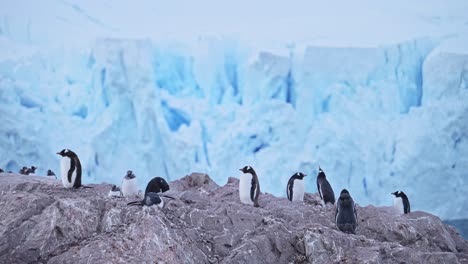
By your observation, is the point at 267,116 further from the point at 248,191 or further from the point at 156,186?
the point at 156,186

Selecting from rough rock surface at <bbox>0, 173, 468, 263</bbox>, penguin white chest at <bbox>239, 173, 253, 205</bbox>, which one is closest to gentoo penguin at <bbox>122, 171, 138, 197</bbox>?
penguin white chest at <bbox>239, 173, 253, 205</bbox>

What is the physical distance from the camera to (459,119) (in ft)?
33.1

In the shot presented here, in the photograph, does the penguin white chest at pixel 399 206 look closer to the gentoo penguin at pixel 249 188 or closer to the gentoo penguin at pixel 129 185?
the gentoo penguin at pixel 249 188

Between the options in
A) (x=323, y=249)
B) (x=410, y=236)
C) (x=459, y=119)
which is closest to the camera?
(x=323, y=249)

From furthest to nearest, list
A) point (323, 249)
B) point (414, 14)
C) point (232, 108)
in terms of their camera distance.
Result: 1. point (414, 14)
2. point (232, 108)
3. point (323, 249)

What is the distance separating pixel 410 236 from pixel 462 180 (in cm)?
547

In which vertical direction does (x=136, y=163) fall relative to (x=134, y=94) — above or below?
below

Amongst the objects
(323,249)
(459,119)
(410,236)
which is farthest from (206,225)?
(459,119)

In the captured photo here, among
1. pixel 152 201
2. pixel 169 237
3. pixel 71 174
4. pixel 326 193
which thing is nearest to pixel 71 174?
pixel 71 174

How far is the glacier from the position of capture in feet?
33.6

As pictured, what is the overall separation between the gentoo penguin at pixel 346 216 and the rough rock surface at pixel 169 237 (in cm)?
29

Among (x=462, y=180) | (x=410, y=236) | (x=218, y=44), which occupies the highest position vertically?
(x=218, y=44)

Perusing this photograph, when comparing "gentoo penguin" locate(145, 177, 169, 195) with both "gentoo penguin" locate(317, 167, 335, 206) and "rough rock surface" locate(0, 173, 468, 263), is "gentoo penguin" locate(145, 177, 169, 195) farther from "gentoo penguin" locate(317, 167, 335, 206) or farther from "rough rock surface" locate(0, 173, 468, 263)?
"gentoo penguin" locate(317, 167, 335, 206)

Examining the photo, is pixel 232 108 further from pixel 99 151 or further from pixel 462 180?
pixel 462 180
